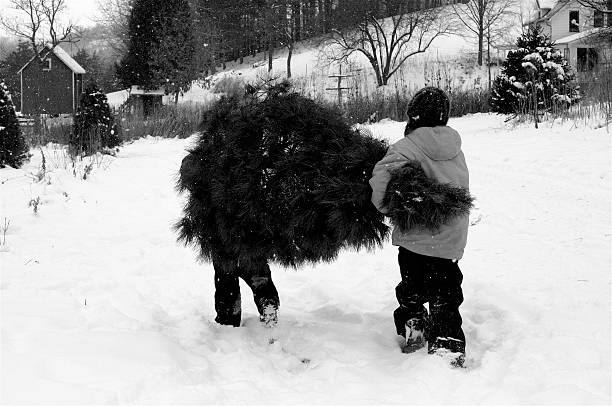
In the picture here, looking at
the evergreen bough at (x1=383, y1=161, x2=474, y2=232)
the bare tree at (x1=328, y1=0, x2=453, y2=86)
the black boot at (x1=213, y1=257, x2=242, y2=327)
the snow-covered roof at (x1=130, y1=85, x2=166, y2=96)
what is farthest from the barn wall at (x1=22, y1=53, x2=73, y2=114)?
the evergreen bough at (x1=383, y1=161, x2=474, y2=232)

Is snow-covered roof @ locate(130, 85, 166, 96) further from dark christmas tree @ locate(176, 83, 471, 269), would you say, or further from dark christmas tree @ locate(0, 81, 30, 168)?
dark christmas tree @ locate(176, 83, 471, 269)

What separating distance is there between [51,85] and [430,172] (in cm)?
3676

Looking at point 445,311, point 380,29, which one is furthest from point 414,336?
point 380,29

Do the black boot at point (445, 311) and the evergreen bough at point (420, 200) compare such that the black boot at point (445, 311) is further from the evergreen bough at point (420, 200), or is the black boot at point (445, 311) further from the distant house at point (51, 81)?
the distant house at point (51, 81)

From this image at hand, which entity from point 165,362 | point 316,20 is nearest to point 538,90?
point 165,362

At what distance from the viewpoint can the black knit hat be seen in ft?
10.2

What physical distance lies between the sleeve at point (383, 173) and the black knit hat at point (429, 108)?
27cm

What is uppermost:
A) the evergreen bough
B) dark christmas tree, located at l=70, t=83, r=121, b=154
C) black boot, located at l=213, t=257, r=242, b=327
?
dark christmas tree, located at l=70, t=83, r=121, b=154

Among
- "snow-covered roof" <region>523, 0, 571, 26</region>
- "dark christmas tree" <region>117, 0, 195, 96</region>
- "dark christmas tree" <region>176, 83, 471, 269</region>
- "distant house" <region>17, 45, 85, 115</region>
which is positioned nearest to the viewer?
"dark christmas tree" <region>176, 83, 471, 269</region>

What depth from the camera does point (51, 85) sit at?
115 feet

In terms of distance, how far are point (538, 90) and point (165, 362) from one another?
12.5 meters

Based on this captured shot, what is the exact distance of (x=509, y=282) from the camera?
14.0ft

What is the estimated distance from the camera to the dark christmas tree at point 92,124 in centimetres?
1109

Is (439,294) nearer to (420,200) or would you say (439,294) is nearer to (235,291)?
(420,200)
